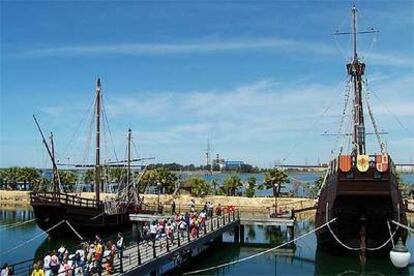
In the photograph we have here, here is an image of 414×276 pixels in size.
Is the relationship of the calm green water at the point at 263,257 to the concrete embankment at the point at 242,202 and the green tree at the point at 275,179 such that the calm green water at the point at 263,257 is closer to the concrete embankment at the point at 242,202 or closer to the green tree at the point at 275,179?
the concrete embankment at the point at 242,202

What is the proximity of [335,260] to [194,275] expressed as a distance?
28.1ft

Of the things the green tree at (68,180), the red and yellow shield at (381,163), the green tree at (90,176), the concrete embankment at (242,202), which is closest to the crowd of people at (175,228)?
the red and yellow shield at (381,163)

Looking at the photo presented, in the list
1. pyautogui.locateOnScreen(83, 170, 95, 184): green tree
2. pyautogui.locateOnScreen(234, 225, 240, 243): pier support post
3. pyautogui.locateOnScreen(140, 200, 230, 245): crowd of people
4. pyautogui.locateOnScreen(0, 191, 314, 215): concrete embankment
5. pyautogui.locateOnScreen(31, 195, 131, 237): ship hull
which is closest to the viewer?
pyautogui.locateOnScreen(140, 200, 230, 245): crowd of people

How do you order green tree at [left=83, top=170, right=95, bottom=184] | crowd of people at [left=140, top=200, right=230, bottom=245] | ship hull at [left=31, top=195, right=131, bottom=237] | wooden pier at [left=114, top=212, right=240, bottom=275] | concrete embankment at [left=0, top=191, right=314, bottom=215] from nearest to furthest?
wooden pier at [left=114, top=212, right=240, bottom=275] → crowd of people at [left=140, top=200, right=230, bottom=245] → ship hull at [left=31, top=195, right=131, bottom=237] → concrete embankment at [left=0, top=191, right=314, bottom=215] → green tree at [left=83, top=170, right=95, bottom=184]

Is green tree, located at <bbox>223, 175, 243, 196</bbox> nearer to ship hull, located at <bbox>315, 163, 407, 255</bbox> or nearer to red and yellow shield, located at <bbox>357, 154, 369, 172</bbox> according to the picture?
ship hull, located at <bbox>315, 163, 407, 255</bbox>

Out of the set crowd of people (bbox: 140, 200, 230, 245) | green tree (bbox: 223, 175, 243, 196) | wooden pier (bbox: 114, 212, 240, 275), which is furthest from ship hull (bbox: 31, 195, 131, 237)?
green tree (bbox: 223, 175, 243, 196)

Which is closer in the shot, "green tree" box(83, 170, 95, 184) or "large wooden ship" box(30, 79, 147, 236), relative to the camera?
"large wooden ship" box(30, 79, 147, 236)

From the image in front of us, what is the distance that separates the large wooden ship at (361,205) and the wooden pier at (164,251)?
6.30m

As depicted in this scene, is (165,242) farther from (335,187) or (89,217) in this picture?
(89,217)

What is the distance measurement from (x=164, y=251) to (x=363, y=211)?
11.8 m

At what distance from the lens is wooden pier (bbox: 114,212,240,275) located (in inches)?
896

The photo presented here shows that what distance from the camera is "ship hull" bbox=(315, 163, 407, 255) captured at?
3073cm

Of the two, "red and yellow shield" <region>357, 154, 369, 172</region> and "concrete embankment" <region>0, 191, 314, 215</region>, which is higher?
"red and yellow shield" <region>357, 154, 369, 172</region>

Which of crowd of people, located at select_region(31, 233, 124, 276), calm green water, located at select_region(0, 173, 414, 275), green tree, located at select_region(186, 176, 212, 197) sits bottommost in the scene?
calm green water, located at select_region(0, 173, 414, 275)
